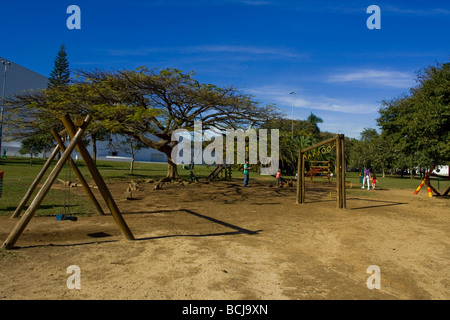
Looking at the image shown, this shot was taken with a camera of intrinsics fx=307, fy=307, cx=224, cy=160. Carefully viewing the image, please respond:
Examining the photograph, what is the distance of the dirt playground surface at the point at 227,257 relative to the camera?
394 centimetres

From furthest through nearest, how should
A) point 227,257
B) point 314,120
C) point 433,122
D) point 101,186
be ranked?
point 314,120
point 433,122
point 101,186
point 227,257

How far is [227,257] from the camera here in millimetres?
5312

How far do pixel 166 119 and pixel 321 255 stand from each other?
42.6ft

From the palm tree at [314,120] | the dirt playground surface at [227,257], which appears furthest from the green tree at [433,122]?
the palm tree at [314,120]

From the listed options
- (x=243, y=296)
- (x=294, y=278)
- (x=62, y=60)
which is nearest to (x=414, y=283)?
(x=294, y=278)

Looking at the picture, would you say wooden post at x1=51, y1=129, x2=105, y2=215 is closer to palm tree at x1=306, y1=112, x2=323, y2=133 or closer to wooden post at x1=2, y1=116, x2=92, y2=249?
wooden post at x1=2, y1=116, x2=92, y2=249

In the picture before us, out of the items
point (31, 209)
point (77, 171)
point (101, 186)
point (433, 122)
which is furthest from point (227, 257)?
point (433, 122)

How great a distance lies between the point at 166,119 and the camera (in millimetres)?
16969

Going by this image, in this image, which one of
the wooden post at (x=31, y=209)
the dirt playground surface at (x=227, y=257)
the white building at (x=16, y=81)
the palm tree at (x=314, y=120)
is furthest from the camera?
the palm tree at (x=314, y=120)

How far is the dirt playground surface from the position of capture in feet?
12.9

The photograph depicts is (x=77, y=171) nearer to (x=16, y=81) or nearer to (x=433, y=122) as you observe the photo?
(x=433, y=122)

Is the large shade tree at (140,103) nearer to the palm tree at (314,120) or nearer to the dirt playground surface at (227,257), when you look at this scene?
the dirt playground surface at (227,257)

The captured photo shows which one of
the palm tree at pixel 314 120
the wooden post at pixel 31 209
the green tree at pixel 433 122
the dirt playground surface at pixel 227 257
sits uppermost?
the palm tree at pixel 314 120

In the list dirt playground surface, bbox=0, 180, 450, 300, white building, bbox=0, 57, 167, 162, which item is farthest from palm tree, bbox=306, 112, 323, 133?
dirt playground surface, bbox=0, 180, 450, 300
